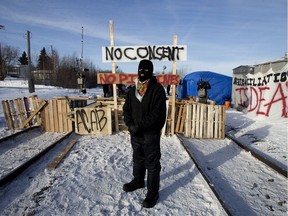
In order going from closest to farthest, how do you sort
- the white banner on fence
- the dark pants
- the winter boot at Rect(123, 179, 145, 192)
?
the dark pants, the winter boot at Rect(123, 179, 145, 192), the white banner on fence

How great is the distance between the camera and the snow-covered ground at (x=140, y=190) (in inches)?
140

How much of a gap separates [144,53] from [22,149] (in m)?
5.01

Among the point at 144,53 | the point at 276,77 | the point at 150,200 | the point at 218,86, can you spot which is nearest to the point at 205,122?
the point at 144,53

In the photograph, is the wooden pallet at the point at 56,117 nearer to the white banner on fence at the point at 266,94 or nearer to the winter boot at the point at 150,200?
the winter boot at the point at 150,200

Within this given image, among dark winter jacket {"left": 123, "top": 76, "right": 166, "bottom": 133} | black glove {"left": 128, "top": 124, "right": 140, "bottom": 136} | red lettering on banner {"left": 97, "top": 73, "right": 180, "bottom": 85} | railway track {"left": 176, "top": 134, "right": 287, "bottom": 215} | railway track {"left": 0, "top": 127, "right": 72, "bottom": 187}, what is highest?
red lettering on banner {"left": 97, "top": 73, "right": 180, "bottom": 85}

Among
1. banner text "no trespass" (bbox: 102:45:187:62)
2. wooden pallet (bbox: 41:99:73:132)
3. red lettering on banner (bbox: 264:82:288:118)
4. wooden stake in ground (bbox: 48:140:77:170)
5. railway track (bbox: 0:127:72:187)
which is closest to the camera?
railway track (bbox: 0:127:72:187)

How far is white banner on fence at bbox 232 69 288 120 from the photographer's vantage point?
1148cm

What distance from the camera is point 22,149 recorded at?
6.38 m

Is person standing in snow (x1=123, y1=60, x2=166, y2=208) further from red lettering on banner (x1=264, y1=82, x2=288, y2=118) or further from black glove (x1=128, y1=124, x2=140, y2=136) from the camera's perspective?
red lettering on banner (x1=264, y1=82, x2=288, y2=118)

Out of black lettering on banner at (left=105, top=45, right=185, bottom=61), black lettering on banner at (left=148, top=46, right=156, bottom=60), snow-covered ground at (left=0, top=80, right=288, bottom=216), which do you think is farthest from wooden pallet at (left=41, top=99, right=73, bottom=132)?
black lettering on banner at (left=148, top=46, right=156, bottom=60)

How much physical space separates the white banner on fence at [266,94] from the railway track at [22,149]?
10.5m

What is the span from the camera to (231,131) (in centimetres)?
960

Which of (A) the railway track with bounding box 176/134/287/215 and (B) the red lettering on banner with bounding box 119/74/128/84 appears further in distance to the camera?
(B) the red lettering on banner with bounding box 119/74/128/84

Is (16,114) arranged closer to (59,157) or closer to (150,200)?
(59,157)
